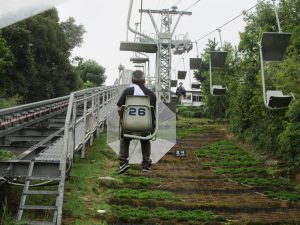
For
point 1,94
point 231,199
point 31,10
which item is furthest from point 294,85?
point 1,94

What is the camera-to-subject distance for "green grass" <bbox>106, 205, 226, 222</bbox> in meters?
9.34

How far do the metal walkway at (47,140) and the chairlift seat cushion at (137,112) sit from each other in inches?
73.7

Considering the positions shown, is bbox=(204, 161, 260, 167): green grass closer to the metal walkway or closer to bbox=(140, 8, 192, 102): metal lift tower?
the metal walkway

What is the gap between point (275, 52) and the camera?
8.54 metres

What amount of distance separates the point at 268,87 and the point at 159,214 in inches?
281

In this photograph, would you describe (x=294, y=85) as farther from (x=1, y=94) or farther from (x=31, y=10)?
(x=1, y=94)

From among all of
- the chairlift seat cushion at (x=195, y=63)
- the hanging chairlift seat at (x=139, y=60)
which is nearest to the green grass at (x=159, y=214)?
the chairlift seat cushion at (x=195, y=63)

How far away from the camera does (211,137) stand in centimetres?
2220

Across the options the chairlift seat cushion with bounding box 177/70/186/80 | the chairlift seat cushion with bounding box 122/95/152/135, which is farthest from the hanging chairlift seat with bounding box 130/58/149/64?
the chairlift seat cushion with bounding box 122/95/152/135

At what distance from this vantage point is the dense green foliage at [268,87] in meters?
12.3

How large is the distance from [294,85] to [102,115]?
6.77 m

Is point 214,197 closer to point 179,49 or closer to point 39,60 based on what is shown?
point 179,49

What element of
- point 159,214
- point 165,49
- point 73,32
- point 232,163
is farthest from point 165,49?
point 73,32

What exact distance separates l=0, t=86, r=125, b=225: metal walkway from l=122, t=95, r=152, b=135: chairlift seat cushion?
1872mm
